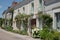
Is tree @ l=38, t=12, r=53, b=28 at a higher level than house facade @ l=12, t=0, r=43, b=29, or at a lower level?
lower

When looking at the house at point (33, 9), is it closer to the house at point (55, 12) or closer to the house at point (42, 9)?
the house at point (42, 9)

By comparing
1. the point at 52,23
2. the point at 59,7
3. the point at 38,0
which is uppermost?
the point at 38,0

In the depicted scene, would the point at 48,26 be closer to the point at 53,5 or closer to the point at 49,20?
the point at 49,20

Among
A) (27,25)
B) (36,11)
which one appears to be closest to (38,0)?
(36,11)

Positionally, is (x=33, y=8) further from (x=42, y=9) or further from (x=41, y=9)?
(x=42, y=9)

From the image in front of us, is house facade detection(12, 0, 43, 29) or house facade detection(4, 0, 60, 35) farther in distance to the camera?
house facade detection(12, 0, 43, 29)

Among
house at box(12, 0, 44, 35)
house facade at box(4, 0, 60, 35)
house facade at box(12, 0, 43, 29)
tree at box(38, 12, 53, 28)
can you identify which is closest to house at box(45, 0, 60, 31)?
house facade at box(4, 0, 60, 35)

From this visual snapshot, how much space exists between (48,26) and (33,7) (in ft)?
23.6

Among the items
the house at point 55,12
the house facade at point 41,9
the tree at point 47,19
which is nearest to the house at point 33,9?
the house facade at point 41,9

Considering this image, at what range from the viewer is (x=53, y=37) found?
59.9 ft

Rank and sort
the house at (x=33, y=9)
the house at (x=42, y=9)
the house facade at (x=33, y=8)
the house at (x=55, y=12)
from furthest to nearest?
the house facade at (x=33, y=8) → the house at (x=33, y=9) → the house at (x=42, y=9) → the house at (x=55, y=12)

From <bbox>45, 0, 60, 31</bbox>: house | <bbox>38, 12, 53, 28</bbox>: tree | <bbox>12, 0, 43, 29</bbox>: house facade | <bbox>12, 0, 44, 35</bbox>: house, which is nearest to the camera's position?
<bbox>45, 0, 60, 31</bbox>: house

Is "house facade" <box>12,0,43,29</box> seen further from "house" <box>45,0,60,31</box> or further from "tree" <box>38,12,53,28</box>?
"house" <box>45,0,60,31</box>

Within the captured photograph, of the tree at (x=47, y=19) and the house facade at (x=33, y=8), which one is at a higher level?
the house facade at (x=33, y=8)
